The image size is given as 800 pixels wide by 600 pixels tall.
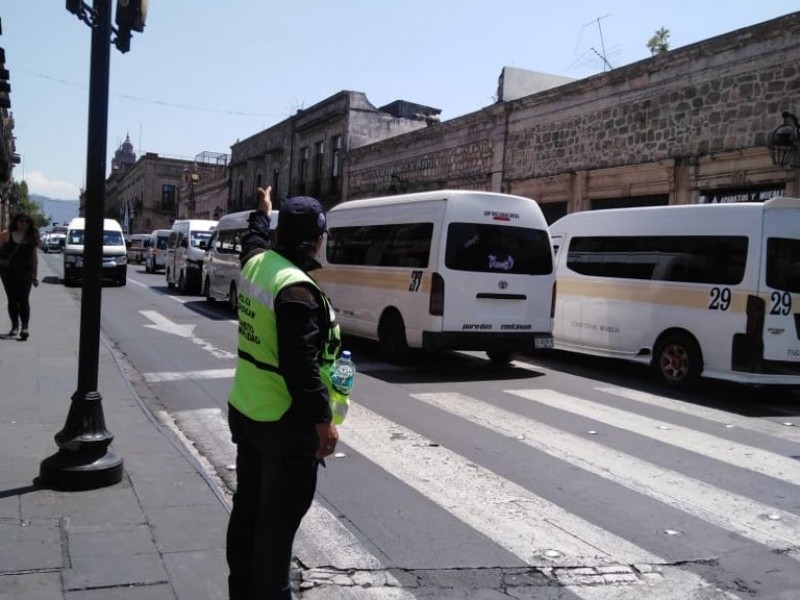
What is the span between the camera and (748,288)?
906 cm

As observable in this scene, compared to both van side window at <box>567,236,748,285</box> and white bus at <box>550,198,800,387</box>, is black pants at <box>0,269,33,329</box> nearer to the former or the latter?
white bus at <box>550,198,800,387</box>

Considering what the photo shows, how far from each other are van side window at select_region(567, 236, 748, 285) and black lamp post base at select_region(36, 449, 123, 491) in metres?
7.67

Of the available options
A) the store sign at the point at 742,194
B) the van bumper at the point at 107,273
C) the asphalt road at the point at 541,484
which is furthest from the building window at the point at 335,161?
the asphalt road at the point at 541,484

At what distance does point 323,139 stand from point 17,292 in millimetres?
26268

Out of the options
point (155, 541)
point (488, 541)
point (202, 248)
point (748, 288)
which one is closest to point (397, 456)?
point (488, 541)

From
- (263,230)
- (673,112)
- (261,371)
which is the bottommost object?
(261,371)

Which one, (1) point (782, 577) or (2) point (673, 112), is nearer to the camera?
(1) point (782, 577)

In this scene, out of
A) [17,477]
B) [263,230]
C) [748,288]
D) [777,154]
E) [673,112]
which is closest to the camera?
[263,230]

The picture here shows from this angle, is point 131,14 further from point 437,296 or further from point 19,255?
point 19,255

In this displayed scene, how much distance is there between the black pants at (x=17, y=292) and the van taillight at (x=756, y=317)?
9.91 meters

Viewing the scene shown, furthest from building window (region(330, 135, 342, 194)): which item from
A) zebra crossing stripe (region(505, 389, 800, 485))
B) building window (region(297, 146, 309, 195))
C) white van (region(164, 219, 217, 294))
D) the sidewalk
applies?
the sidewalk

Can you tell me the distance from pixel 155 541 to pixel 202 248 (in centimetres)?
2000

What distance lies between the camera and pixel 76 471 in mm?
4695

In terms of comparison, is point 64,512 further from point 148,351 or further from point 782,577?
point 148,351
